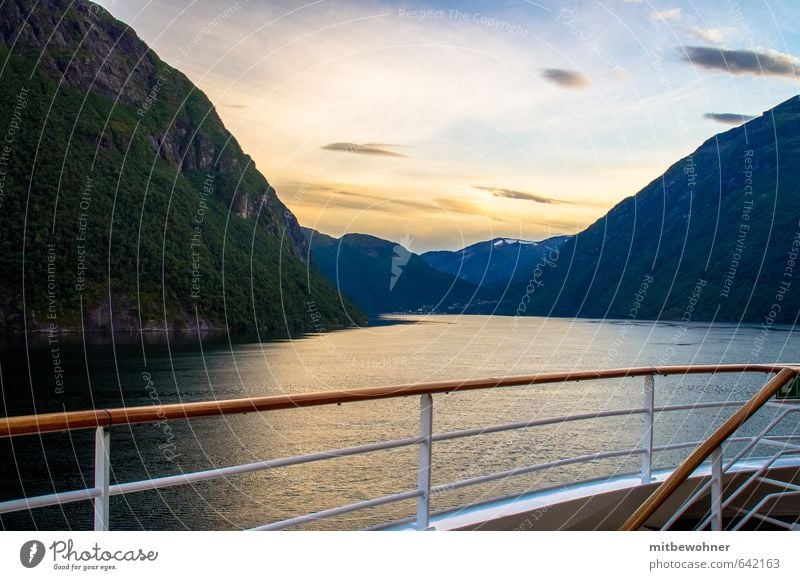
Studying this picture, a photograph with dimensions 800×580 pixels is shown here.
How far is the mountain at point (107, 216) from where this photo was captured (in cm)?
3631

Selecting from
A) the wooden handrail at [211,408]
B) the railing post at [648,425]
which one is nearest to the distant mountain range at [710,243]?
the railing post at [648,425]

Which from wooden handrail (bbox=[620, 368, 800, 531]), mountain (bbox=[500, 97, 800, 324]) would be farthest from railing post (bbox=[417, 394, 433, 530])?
mountain (bbox=[500, 97, 800, 324])

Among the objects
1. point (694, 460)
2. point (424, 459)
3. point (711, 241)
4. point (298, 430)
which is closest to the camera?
point (694, 460)

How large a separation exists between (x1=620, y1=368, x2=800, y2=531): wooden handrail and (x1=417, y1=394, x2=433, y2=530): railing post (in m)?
0.86

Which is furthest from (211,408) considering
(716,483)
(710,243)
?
(710,243)

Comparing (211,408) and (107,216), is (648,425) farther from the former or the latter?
(107,216)

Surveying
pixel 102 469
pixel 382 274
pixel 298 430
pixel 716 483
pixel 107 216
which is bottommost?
pixel 298 430

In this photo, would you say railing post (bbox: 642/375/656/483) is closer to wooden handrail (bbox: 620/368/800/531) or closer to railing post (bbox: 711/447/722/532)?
railing post (bbox: 711/447/722/532)

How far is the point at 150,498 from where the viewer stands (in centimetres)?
1873

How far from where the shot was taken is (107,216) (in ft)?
121

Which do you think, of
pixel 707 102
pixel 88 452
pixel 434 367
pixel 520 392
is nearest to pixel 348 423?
pixel 88 452

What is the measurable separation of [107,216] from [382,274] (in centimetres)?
3391

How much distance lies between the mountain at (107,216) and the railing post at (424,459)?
27931 millimetres
